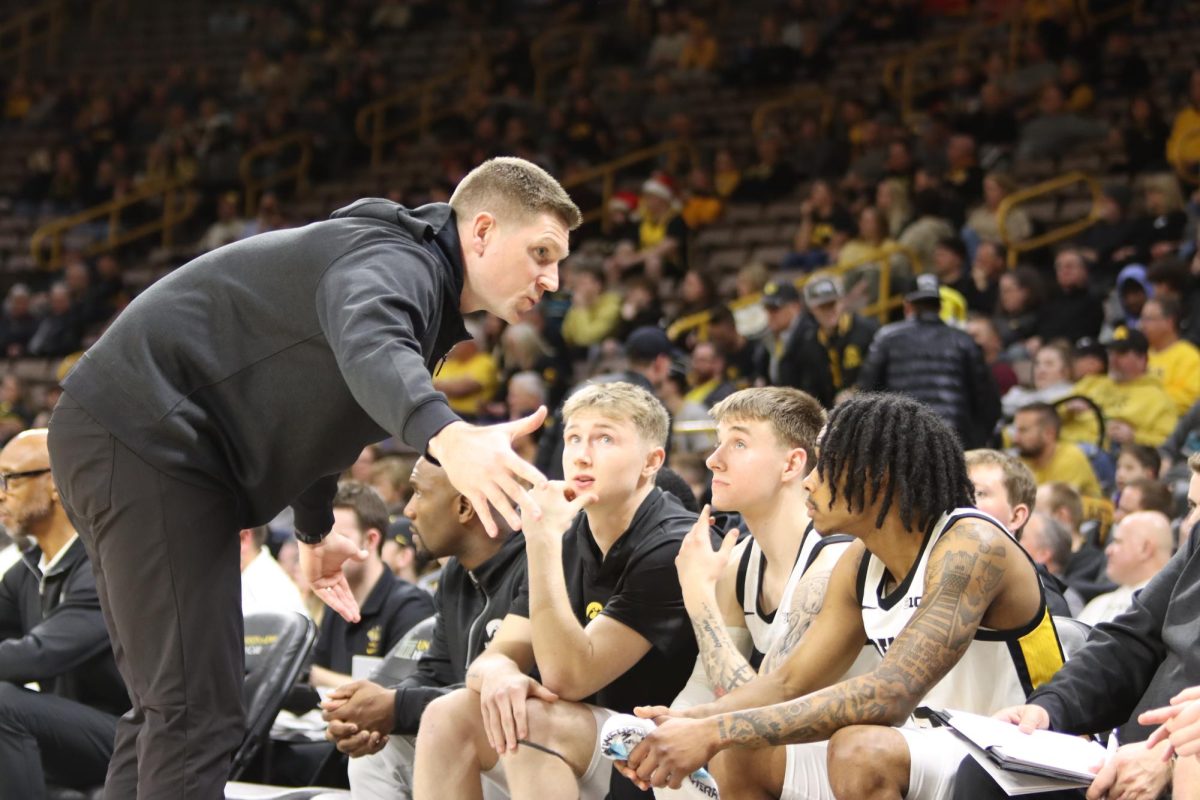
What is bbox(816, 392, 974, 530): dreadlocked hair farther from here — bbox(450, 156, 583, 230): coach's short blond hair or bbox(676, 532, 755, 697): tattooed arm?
bbox(450, 156, 583, 230): coach's short blond hair

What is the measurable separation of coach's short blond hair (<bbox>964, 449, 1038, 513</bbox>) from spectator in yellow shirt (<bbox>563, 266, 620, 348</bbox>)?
6641mm

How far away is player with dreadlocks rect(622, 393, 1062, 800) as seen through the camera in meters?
3.20

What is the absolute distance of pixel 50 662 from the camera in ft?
14.9

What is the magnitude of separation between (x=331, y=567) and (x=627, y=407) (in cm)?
98

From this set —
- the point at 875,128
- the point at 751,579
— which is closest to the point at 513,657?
the point at 751,579

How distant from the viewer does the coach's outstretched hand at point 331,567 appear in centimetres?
369

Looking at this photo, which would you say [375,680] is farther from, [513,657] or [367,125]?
[367,125]

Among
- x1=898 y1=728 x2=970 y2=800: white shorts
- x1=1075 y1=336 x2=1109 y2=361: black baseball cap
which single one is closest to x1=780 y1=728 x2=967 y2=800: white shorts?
x1=898 y1=728 x2=970 y2=800: white shorts

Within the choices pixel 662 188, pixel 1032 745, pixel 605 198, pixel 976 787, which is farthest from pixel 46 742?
pixel 605 198

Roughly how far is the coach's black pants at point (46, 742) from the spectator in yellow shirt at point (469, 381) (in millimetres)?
6324

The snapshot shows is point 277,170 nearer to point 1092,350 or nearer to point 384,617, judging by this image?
point 1092,350

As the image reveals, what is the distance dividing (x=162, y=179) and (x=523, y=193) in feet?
Answer: 49.4

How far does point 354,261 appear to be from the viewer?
2.95 metres

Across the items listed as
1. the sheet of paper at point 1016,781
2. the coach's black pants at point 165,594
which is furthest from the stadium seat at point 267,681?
the sheet of paper at point 1016,781
